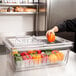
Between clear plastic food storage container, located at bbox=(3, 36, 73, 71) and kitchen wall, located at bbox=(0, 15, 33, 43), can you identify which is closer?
clear plastic food storage container, located at bbox=(3, 36, 73, 71)

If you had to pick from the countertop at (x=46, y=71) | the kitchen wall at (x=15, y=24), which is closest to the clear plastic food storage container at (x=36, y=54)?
the countertop at (x=46, y=71)

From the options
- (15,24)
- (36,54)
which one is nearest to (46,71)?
(36,54)

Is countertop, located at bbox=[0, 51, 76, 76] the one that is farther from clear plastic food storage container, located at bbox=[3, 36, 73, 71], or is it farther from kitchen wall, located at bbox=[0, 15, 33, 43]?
kitchen wall, located at bbox=[0, 15, 33, 43]

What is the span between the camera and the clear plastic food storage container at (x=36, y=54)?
128 centimetres

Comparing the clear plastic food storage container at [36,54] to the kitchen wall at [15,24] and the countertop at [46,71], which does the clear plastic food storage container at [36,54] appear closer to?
the countertop at [46,71]

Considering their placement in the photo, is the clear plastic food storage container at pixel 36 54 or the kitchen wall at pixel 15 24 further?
the kitchen wall at pixel 15 24

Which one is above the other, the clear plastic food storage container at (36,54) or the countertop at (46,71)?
the clear plastic food storage container at (36,54)

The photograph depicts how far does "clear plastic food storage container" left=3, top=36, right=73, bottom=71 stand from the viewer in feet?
4.19

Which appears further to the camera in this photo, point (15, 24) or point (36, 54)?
point (15, 24)

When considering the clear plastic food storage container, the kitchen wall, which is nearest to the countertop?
the clear plastic food storage container

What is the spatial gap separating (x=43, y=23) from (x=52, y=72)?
2.49m

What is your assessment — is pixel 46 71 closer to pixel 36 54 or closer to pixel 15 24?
pixel 36 54

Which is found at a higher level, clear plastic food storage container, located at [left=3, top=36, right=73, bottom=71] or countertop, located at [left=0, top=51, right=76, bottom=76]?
clear plastic food storage container, located at [left=3, top=36, right=73, bottom=71]

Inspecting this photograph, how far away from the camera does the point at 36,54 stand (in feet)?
4.41
